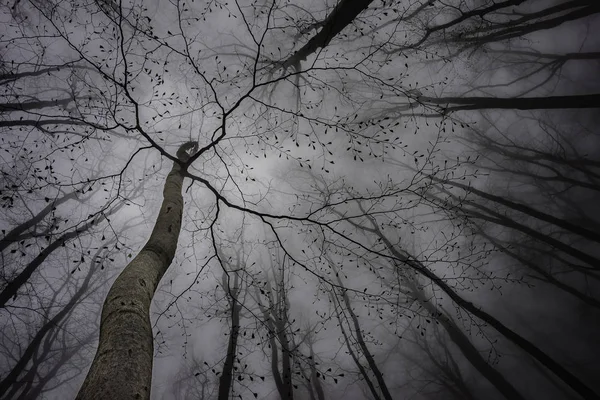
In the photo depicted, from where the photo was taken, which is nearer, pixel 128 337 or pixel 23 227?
pixel 128 337

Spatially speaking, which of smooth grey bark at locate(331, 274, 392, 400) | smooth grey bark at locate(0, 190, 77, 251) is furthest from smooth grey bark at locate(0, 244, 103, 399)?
smooth grey bark at locate(331, 274, 392, 400)

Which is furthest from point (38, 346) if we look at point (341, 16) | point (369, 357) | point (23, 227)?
point (341, 16)

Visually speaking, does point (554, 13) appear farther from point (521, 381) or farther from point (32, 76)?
point (521, 381)

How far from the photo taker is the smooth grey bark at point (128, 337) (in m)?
1.36

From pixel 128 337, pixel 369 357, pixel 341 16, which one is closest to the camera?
pixel 128 337

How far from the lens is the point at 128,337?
5.43ft

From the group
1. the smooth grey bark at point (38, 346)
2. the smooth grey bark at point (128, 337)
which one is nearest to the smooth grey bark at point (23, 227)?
the smooth grey bark at point (38, 346)

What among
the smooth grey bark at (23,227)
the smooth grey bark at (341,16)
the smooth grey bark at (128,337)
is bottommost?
the smooth grey bark at (128,337)

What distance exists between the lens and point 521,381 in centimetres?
1307

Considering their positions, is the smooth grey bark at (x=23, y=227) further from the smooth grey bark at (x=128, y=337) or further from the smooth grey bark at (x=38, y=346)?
the smooth grey bark at (x=128, y=337)

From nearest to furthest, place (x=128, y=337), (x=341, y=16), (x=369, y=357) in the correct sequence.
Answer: (x=128, y=337)
(x=341, y=16)
(x=369, y=357)

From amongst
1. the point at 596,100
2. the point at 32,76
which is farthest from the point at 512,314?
the point at 32,76

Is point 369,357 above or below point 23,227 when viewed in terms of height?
below

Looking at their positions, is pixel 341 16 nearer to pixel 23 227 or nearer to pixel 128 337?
pixel 128 337
